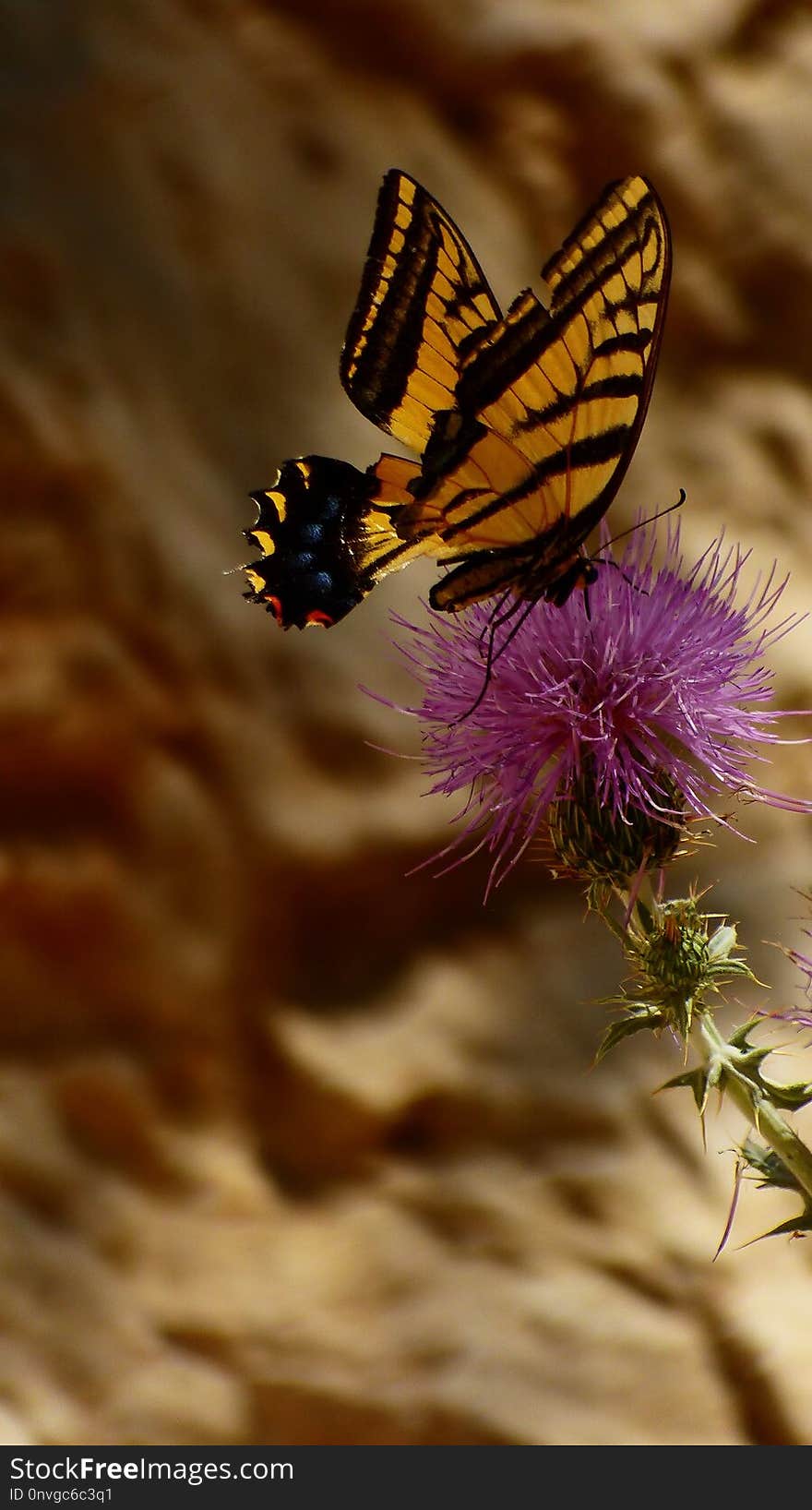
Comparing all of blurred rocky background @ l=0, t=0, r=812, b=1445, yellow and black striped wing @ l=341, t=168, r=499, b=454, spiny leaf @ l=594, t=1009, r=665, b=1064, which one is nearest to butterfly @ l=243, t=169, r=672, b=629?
yellow and black striped wing @ l=341, t=168, r=499, b=454

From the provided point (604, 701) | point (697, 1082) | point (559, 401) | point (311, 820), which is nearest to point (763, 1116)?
point (697, 1082)

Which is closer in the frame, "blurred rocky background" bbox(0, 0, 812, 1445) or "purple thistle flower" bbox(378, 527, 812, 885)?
"purple thistle flower" bbox(378, 527, 812, 885)

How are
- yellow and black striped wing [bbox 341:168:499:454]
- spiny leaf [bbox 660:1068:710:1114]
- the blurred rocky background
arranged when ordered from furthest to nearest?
the blurred rocky background
yellow and black striped wing [bbox 341:168:499:454]
spiny leaf [bbox 660:1068:710:1114]

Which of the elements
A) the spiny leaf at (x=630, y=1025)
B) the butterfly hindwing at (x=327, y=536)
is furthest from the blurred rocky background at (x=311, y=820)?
the spiny leaf at (x=630, y=1025)

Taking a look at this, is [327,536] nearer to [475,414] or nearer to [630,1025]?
[475,414]

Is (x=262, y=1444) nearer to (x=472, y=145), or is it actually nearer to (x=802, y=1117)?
(x=802, y=1117)

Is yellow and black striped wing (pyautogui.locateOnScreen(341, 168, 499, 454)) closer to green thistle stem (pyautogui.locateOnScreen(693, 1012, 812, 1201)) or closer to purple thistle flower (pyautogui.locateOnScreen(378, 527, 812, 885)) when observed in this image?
purple thistle flower (pyautogui.locateOnScreen(378, 527, 812, 885))

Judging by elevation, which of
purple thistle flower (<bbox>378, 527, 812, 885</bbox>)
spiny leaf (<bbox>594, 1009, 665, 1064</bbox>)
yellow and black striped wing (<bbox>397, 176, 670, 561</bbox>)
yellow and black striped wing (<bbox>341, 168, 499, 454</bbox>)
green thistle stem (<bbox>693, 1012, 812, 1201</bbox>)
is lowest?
green thistle stem (<bbox>693, 1012, 812, 1201</bbox>)
